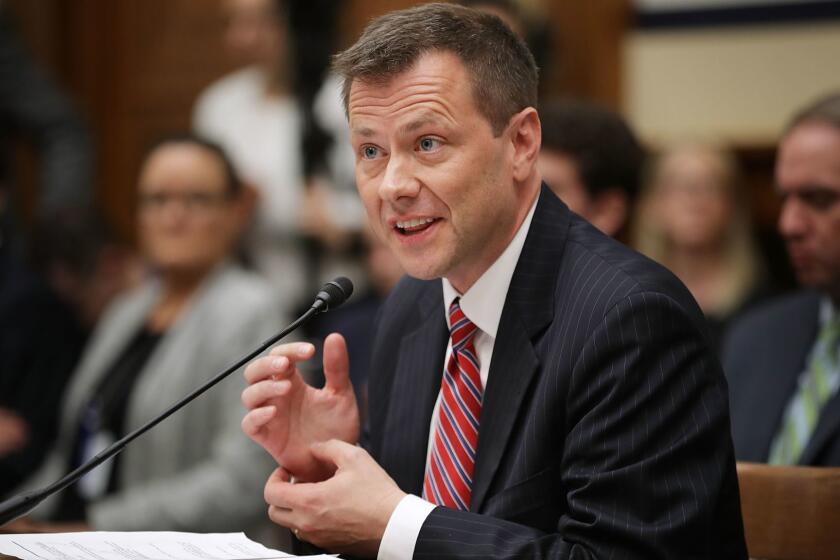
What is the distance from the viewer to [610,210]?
2982 millimetres

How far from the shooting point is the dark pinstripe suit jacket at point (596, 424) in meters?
1.59

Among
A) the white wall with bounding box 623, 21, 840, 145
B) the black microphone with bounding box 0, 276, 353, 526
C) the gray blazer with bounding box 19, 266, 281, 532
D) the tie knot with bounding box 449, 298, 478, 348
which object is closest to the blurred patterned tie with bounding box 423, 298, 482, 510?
the tie knot with bounding box 449, 298, 478, 348

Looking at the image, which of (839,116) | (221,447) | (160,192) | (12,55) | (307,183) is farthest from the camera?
(12,55)

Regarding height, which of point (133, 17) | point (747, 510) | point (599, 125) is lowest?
point (747, 510)

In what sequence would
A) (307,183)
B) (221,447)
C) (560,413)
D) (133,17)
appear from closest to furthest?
(560,413) < (221,447) < (307,183) < (133,17)

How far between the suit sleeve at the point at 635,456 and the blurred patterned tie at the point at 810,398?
3.55ft

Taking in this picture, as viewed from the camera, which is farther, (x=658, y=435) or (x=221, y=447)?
(x=221, y=447)

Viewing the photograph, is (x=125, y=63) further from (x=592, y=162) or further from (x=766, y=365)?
(x=766, y=365)

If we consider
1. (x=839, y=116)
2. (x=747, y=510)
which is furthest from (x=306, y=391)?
(x=839, y=116)

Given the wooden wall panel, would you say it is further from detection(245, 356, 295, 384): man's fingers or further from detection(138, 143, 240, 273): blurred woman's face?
detection(245, 356, 295, 384): man's fingers

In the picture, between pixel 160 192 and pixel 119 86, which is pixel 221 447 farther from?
pixel 119 86

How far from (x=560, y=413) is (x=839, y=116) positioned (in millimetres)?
1475

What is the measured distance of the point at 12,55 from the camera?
467cm

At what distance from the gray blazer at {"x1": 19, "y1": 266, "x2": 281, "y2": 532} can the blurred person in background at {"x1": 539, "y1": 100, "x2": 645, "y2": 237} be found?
3.21ft
